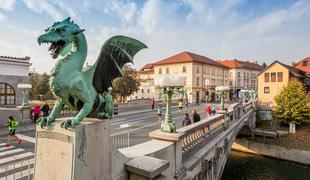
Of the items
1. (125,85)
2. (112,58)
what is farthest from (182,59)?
(112,58)

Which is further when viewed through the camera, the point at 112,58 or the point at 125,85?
the point at 125,85

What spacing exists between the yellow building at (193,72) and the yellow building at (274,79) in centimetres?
1089

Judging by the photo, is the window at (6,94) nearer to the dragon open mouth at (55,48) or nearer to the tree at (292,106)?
the dragon open mouth at (55,48)

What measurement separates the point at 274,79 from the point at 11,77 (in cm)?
4076

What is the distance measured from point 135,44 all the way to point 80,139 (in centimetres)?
178

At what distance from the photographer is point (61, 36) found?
2664mm

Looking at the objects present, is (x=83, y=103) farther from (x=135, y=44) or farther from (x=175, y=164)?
(x=175, y=164)

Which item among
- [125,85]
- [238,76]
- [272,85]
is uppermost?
[238,76]

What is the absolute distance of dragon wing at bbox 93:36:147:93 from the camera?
3139 millimetres

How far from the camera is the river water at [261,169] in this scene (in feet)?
54.5

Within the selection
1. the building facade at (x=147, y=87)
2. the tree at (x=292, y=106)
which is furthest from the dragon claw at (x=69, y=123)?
the building facade at (x=147, y=87)

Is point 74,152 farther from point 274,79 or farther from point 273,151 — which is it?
point 274,79

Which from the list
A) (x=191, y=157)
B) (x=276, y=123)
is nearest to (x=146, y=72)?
(x=276, y=123)

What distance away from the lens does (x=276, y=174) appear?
17.2m
